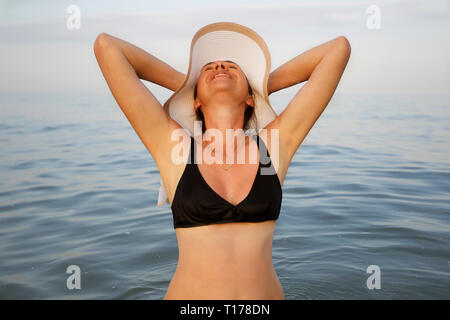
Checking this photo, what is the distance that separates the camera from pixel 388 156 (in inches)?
404

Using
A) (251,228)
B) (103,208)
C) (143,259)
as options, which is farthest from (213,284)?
(103,208)

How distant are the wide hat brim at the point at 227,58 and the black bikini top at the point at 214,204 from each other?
1.90 ft

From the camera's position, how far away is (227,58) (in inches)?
135

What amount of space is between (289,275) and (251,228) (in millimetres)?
2231

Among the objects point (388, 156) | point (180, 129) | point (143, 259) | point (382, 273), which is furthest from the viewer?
point (388, 156)

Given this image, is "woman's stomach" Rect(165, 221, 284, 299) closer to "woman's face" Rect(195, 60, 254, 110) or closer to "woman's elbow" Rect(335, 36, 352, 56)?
"woman's face" Rect(195, 60, 254, 110)

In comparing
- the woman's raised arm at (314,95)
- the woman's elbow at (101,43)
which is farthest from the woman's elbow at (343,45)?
the woman's elbow at (101,43)

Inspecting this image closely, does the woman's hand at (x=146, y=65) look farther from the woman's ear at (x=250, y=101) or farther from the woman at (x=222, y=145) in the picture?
the woman's ear at (x=250, y=101)

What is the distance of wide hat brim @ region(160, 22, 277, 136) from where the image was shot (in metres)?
3.36

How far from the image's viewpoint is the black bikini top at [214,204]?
→ 2863 mm

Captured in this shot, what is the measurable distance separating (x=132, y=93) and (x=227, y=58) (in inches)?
31.0

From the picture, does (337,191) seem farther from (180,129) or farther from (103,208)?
(180,129)

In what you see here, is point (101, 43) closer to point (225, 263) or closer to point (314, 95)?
point (314, 95)
